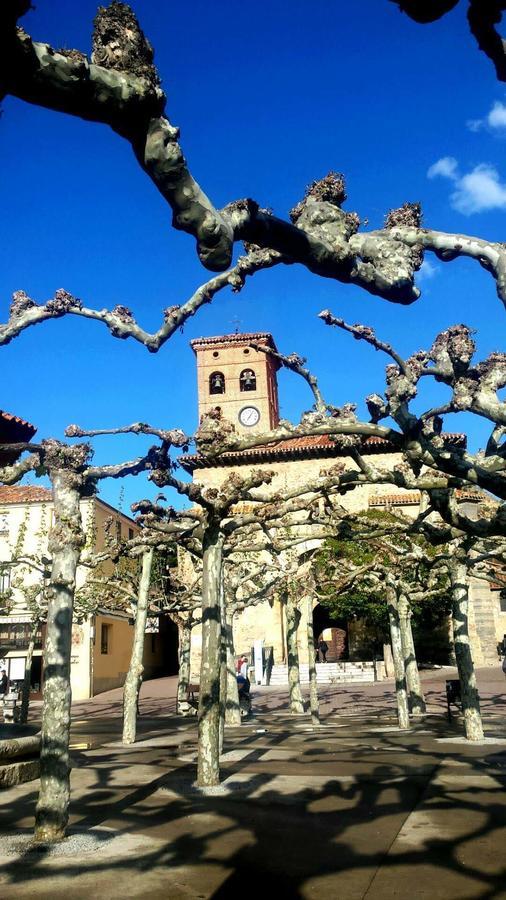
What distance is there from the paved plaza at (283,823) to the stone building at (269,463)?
Answer: 75.4 feet

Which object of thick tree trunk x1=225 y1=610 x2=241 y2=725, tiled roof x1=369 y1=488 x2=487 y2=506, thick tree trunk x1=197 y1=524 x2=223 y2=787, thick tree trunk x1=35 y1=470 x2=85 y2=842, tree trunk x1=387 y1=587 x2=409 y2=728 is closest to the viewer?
thick tree trunk x1=35 y1=470 x2=85 y2=842

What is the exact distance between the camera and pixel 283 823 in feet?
25.1

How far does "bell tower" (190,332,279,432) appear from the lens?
51.2 m

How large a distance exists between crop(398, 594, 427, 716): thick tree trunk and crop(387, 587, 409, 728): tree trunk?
18 cm

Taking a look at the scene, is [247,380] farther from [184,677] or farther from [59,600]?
[59,600]

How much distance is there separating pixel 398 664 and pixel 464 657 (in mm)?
3200

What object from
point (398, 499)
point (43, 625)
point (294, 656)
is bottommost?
point (294, 656)

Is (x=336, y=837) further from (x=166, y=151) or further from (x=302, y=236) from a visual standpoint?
(x=166, y=151)

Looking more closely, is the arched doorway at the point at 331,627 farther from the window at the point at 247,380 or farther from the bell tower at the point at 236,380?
the window at the point at 247,380

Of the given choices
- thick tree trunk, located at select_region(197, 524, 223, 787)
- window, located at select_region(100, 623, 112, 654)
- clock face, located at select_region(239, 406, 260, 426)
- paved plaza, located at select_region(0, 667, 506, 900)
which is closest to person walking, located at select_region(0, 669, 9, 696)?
window, located at select_region(100, 623, 112, 654)

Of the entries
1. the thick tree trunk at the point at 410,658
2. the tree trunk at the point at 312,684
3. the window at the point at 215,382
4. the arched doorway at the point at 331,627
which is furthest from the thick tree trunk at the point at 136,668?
the window at the point at 215,382

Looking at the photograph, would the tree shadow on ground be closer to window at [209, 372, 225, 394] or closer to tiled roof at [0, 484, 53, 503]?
tiled roof at [0, 484, 53, 503]

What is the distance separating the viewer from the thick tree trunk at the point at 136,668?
15.0 m

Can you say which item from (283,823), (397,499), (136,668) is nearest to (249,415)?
(397,499)
